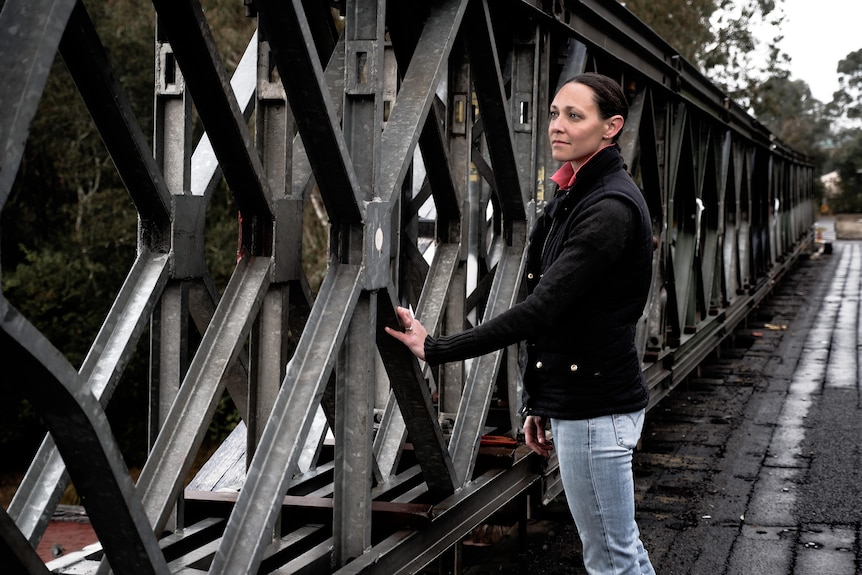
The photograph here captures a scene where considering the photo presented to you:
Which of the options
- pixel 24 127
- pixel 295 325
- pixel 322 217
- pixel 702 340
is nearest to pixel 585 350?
pixel 295 325

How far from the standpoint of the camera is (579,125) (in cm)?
308

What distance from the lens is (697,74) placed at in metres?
8.84

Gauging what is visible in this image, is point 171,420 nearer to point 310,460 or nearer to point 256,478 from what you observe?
point 256,478

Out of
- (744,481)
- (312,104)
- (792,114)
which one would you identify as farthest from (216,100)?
(792,114)

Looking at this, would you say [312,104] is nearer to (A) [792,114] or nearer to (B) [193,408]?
(B) [193,408]

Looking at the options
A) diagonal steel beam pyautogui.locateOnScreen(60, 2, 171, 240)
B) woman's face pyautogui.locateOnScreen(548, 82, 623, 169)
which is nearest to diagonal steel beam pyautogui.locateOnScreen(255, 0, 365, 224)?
diagonal steel beam pyautogui.locateOnScreen(60, 2, 171, 240)

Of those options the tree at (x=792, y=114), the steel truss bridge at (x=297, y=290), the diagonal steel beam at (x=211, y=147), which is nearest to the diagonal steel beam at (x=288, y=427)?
the steel truss bridge at (x=297, y=290)

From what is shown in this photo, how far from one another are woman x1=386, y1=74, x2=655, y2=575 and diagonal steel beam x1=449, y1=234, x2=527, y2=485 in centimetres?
109

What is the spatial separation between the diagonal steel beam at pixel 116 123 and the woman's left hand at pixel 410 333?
0.81 metres

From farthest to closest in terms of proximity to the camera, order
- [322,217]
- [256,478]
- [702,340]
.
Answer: [322,217] < [702,340] < [256,478]

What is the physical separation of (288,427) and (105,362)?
855 millimetres

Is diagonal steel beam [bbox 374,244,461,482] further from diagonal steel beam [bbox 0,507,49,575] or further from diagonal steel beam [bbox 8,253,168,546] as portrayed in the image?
diagonal steel beam [bbox 0,507,49,575]

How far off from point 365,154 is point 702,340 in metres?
7.21

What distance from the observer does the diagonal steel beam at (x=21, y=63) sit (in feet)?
5.94
